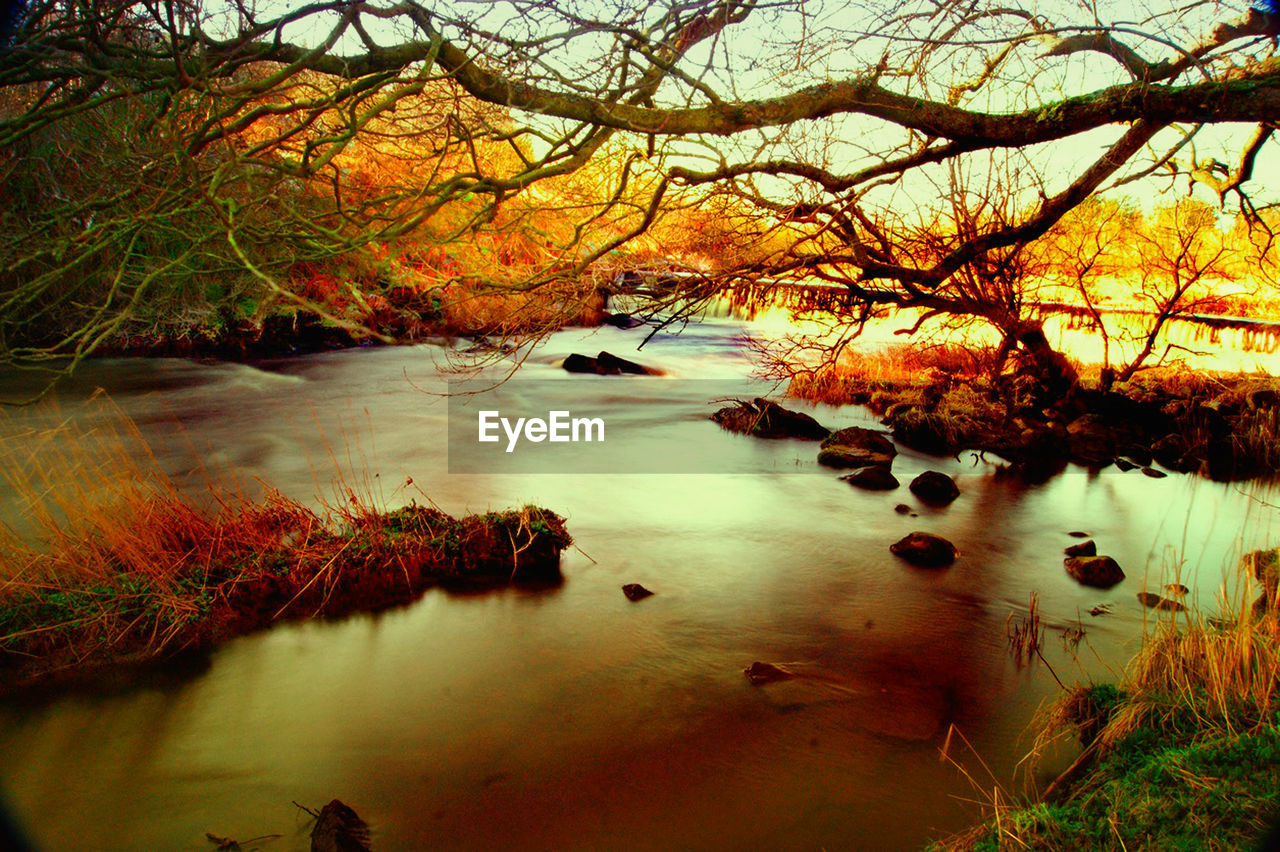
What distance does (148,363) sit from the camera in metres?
19.1

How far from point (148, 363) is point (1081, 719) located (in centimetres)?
2072

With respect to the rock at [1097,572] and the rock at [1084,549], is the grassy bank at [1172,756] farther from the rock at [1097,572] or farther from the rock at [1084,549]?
the rock at [1084,549]

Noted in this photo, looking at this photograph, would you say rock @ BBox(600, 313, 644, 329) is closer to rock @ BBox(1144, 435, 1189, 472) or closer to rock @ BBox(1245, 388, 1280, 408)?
rock @ BBox(1144, 435, 1189, 472)

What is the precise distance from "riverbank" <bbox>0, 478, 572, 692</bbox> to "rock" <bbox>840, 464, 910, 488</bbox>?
4.71 meters

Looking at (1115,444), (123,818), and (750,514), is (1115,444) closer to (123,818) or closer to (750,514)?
(750,514)

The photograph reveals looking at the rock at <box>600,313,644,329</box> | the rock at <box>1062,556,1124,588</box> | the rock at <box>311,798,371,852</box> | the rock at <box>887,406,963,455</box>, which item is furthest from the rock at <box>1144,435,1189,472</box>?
the rock at <box>600,313,644,329</box>

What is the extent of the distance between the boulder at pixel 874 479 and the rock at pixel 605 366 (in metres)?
9.79

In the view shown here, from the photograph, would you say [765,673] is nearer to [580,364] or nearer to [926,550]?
[926,550]

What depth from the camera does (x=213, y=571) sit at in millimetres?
6750

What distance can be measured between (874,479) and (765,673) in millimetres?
5467

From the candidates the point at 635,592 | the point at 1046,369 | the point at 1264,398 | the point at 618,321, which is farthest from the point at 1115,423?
the point at 618,321

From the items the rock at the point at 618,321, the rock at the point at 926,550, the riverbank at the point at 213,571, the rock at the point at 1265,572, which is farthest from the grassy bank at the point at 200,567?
the rock at the point at 618,321

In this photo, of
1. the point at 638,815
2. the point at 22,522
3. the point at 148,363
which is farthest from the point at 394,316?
the point at 638,815

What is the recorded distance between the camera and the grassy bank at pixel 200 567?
596cm
